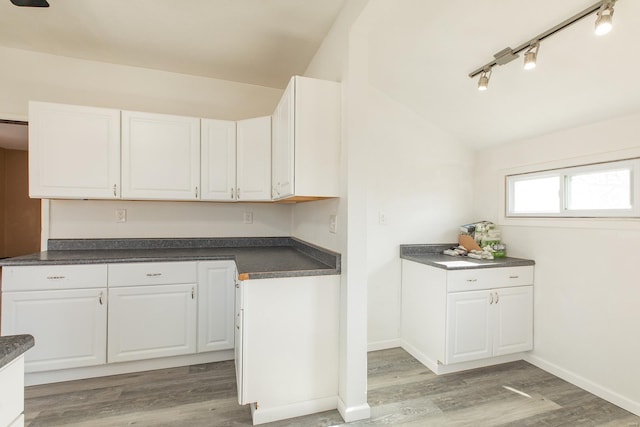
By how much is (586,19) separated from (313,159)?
5.19 feet

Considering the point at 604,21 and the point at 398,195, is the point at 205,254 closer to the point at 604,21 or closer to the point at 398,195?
the point at 398,195

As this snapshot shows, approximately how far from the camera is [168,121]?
2502 millimetres

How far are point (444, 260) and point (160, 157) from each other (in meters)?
2.57

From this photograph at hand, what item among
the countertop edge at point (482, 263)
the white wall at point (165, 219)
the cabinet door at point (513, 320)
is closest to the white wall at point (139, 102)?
the white wall at point (165, 219)

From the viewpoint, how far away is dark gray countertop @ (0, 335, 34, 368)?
705 mm

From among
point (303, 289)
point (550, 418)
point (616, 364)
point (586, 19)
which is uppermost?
point (586, 19)

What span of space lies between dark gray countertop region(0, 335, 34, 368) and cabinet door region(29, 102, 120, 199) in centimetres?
187

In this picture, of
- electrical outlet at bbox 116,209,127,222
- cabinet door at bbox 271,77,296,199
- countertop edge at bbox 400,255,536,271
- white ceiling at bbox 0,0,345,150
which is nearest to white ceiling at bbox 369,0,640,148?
white ceiling at bbox 0,0,345,150

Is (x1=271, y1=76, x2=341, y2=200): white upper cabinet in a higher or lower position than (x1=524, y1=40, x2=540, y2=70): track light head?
lower

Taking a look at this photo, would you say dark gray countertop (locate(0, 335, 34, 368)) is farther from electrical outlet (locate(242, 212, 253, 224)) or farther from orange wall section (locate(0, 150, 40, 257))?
orange wall section (locate(0, 150, 40, 257))

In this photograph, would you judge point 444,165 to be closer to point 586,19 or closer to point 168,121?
point 586,19

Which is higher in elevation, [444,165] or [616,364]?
[444,165]

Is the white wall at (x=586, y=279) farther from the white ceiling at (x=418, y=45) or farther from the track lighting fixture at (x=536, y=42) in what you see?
the track lighting fixture at (x=536, y=42)

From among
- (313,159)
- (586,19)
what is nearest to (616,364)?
(586,19)
